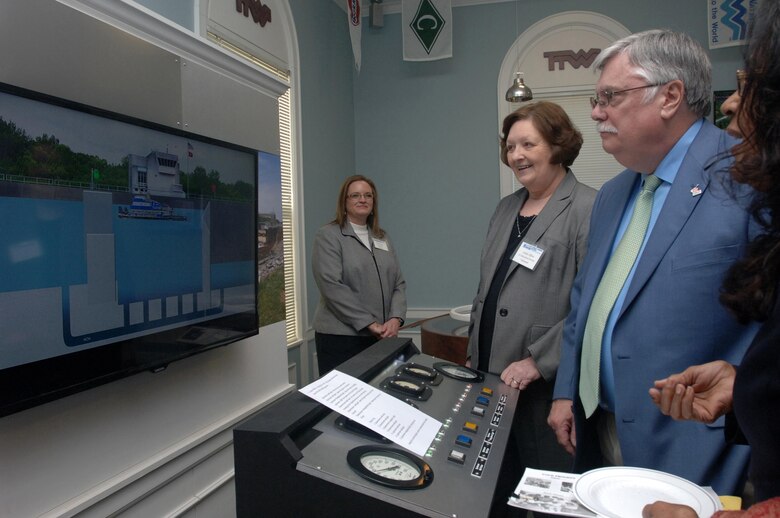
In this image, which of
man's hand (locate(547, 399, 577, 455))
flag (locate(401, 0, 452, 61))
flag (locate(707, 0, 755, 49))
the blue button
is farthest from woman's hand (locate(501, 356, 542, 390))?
flag (locate(707, 0, 755, 49))

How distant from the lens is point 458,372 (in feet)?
5.23

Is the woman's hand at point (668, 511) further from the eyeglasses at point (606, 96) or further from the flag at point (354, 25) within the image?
the flag at point (354, 25)

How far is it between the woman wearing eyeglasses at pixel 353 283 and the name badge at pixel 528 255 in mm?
1510

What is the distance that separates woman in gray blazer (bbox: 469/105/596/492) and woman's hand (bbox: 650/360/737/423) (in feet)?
2.13

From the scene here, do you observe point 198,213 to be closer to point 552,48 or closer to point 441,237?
point 441,237

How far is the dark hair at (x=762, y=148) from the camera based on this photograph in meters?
0.65

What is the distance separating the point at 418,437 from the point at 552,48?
484 centimetres

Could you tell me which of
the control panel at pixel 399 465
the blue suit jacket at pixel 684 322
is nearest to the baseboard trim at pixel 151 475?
the control panel at pixel 399 465

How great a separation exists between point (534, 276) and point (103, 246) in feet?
4.15

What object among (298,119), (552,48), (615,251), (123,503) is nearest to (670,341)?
(615,251)

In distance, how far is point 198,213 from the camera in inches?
71.9

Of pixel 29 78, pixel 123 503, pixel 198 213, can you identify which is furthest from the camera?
pixel 198 213

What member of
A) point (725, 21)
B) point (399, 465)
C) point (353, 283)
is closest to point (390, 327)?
point (353, 283)

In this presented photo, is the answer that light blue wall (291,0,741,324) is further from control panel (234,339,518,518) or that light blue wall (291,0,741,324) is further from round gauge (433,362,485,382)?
control panel (234,339,518,518)
